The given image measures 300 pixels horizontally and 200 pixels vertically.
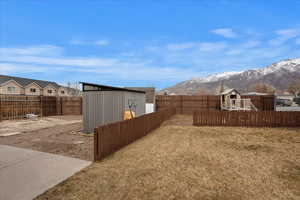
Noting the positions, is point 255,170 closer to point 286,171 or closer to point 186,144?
point 286,171

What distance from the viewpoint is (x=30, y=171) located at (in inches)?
165

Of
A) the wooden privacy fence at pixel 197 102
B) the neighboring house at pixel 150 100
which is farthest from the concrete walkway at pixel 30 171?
the wooden privacy fence at pixel 197 102

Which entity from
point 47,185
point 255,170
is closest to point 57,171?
point 47,185

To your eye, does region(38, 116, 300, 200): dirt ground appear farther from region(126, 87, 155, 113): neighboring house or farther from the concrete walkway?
region(126, 87, 155, 113): neighboring house

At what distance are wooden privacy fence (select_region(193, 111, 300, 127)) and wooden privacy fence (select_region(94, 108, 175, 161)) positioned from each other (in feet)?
15.9

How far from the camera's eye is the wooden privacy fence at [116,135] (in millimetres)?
4938

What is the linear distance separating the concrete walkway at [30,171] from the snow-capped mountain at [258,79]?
9619 cm

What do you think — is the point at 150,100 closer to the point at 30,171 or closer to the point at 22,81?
the point at 30,171

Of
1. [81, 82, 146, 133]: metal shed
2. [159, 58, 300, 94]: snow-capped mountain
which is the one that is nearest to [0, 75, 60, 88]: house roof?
[81, 82, 146, 133]: metal shed

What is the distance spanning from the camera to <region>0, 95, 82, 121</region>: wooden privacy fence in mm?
14641

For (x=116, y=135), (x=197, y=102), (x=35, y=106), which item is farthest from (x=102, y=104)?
(x=197, y=102)

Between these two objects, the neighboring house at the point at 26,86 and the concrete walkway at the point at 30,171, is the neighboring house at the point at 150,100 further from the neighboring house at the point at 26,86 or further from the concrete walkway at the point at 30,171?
the neighboring house at the point at 26,86

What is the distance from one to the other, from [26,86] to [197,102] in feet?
116

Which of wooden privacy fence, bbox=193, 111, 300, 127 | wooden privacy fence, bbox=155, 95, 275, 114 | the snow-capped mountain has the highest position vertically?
the snow-capped mountain
